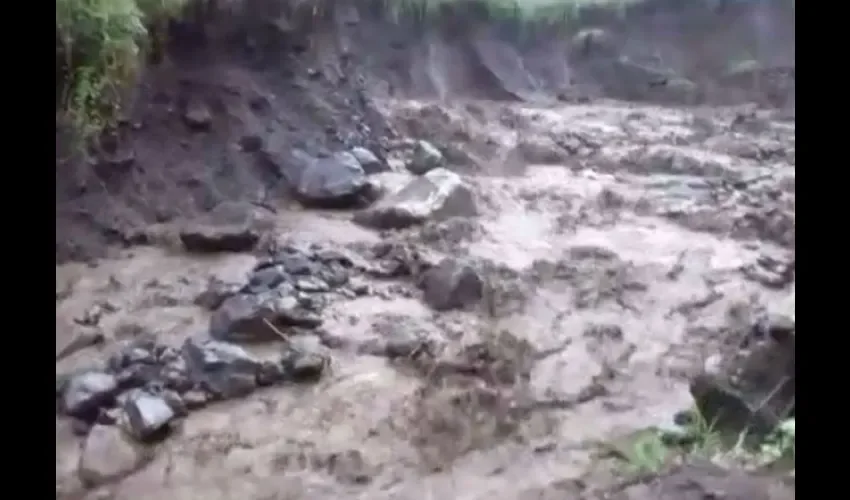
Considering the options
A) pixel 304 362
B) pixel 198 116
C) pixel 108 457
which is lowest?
pixel 108 457

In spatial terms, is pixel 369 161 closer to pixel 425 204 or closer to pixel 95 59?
pixel 425 204

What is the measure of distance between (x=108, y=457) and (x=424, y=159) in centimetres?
62

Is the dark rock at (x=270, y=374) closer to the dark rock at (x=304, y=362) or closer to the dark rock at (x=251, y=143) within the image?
the dark rock at (x=304, y=362)

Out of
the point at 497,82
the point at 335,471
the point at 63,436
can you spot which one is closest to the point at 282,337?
the point at 335,471

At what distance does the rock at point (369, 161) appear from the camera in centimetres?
127

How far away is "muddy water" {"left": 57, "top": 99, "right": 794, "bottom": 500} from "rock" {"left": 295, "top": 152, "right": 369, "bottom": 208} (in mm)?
25

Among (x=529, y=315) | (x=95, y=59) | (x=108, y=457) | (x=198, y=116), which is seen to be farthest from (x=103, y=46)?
(x=529, y=315)

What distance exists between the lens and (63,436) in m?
1.10

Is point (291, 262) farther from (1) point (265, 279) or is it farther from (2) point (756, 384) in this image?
(2) point (756, 384)

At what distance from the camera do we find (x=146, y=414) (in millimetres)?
1110

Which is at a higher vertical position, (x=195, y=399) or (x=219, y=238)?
(x=219, y=238)

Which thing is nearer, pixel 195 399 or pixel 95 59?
pixel 195 399

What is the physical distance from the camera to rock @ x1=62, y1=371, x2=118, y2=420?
1.11 m
